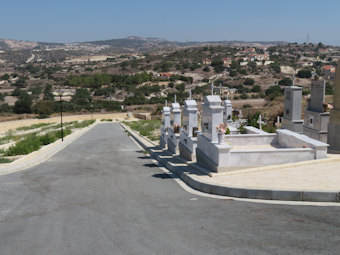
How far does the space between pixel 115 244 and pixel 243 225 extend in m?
2.43

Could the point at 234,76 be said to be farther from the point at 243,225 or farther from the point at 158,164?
the point at 243,225

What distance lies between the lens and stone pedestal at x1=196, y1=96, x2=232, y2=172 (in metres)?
11.6

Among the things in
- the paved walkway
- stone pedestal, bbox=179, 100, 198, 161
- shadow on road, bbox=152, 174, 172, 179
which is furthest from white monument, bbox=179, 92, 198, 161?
the paved walkway

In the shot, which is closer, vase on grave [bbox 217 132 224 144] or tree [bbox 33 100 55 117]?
vase on grave [bbox 217 132 224 144]

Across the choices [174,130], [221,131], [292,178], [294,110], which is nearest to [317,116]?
[294,110]

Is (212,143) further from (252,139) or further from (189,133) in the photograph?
(252,139)

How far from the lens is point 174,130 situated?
1783 cm

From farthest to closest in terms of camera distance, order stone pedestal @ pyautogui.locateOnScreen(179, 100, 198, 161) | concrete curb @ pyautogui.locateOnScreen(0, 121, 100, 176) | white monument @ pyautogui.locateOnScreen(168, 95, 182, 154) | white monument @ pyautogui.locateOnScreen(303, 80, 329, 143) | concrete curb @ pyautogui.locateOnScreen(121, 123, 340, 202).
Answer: white monument @ pyautogui.locateOnScreen(168, 95, 182, 154) < white monument @ pyautogui.locateOnScreen(303, 80, 329, 143) < concrete curb @ pyautogui.locateOnScreen(0, 121, 100, 176) < stone pedestal @ pyautogui.locateOnScreen(179, 100, 198, 161) < concrete curb @ pyautogui.locateOnScreen(121, 123, 340, 202)

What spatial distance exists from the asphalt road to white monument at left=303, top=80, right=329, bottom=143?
23.8 feet

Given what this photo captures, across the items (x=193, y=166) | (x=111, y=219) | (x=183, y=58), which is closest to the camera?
(x=111, y=219)

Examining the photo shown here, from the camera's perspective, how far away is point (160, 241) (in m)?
6.86

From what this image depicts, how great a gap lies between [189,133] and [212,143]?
3.38 m

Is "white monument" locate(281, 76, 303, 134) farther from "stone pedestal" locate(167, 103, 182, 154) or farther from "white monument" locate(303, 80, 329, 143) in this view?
"stone pedestal" locate(167, 103, 182, 154)

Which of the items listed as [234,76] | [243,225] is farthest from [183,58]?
[243,225]
